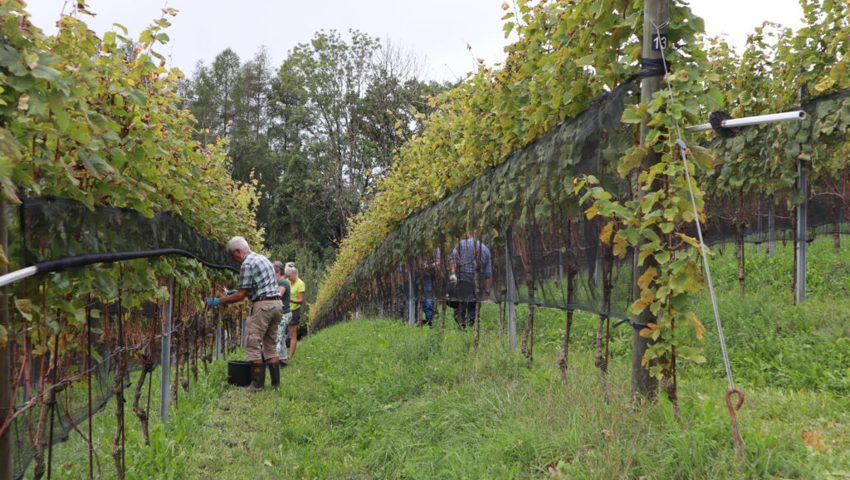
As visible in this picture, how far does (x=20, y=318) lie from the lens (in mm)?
2809

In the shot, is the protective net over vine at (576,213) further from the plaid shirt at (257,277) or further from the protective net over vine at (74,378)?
the protective net over vine at (74,378)

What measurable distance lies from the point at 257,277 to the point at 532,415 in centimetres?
476

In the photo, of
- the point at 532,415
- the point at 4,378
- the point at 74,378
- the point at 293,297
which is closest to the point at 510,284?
the point at 532,415

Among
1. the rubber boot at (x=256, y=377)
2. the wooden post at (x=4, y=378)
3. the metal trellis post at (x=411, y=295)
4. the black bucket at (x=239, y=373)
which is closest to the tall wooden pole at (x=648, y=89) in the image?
the wooden post at (x=4, y=378)

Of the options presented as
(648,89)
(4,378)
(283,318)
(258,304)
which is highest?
(648,89)

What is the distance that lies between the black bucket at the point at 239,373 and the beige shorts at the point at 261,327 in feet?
0.46

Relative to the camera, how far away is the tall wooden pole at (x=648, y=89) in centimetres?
334

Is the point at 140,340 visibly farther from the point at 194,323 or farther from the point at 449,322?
the point at 449,322

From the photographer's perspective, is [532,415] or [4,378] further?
[532,415]

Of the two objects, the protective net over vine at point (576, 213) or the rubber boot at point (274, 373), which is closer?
the protective net over vine at point (576, 213)

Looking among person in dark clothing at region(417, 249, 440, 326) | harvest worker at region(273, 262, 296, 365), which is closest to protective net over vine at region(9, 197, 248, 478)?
harvest worker at region(273, 262, 296, 365)

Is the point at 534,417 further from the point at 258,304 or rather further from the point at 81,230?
the point at 258,304

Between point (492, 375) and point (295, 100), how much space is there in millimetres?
48054

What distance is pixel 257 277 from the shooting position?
775 cm
